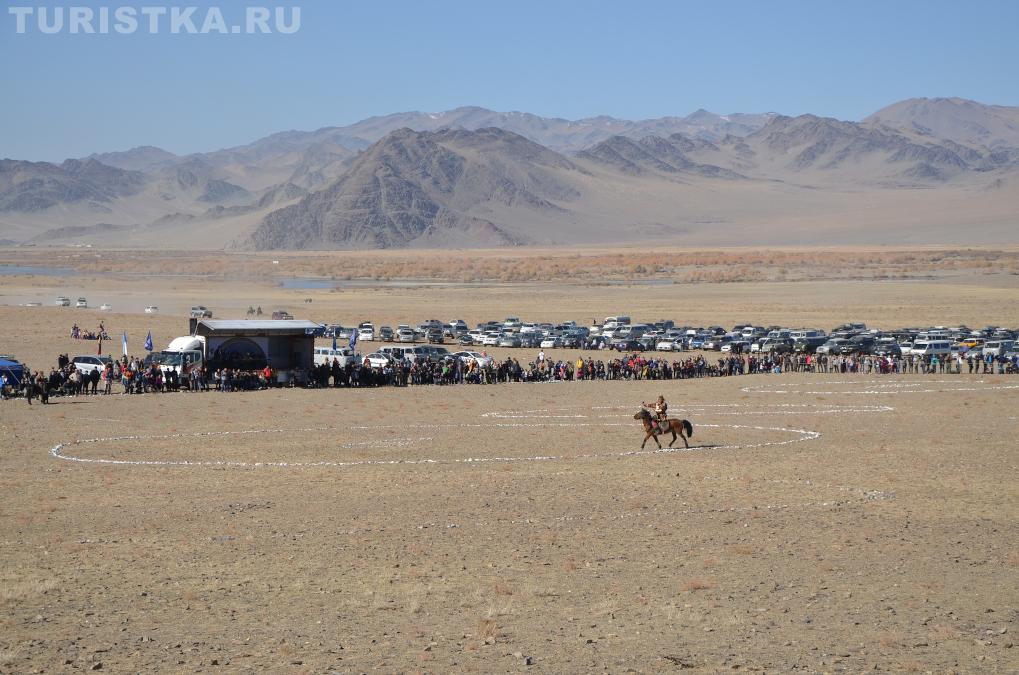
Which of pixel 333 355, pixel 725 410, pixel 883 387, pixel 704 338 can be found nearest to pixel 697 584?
pixel 725 410

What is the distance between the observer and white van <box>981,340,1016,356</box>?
49875 mm

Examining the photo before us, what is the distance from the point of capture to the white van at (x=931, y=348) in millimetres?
50500

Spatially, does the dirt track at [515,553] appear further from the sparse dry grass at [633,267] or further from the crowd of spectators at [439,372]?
the sparse dry grass at [633,267]

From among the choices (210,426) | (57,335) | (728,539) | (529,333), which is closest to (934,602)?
(728,539)

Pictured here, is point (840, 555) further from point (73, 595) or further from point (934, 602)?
point (73, 595)

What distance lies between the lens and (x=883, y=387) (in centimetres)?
3994

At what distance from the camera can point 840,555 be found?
50.8 feet

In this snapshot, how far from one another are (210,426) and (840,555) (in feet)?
59.3

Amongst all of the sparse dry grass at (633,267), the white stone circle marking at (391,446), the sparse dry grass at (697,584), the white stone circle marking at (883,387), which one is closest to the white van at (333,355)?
the white stone circle marking at (883,387)

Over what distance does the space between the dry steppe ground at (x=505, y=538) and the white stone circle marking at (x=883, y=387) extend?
3412mm

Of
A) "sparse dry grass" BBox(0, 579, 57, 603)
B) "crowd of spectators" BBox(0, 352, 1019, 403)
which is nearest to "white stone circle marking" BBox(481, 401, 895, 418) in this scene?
"crowd of spectators" BBox(0, 352, 1019, 403)

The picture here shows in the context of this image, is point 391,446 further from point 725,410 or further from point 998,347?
point 998,347

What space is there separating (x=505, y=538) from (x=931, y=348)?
126 ft

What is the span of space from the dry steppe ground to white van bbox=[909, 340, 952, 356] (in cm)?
1598
